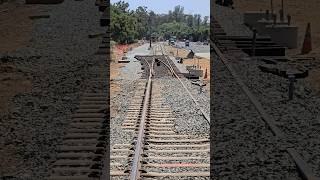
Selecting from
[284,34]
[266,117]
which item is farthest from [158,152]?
[284,34]

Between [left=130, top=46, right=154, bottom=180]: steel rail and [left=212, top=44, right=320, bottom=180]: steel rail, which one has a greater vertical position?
[left=212, top=44, right=320, bottom=180]: steel rail

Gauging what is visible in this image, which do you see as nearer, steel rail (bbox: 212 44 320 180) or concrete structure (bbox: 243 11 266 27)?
steel rail (bbox: 212 44 320 180)

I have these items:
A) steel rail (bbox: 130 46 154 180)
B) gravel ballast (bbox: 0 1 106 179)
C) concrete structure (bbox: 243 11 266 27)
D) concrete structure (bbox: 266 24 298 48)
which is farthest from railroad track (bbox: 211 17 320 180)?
concrete structure (bbox: 243 11 266 27)

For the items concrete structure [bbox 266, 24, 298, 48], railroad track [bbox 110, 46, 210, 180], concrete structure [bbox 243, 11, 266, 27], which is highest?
concrete structure [bbox 243, 11, 266, 27]

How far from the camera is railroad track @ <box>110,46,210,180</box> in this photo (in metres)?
7.66

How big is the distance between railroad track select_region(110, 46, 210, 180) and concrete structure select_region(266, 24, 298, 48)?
9832mm

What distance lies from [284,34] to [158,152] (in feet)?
46.4

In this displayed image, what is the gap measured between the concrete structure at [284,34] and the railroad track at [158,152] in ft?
32.3

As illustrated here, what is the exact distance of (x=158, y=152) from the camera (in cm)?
895

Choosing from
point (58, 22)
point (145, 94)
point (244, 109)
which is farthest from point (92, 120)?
point (58, 22)

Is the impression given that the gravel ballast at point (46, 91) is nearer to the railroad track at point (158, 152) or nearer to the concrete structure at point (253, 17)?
the railroad track at point (158, 152)

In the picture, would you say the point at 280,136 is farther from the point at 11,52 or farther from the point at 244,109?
the point at 11,52

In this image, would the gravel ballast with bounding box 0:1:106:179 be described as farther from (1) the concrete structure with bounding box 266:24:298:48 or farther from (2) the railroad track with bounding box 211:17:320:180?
(1) the concrete structure with bounding box 266:24:298:48

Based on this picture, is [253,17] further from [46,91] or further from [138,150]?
[138,150]
